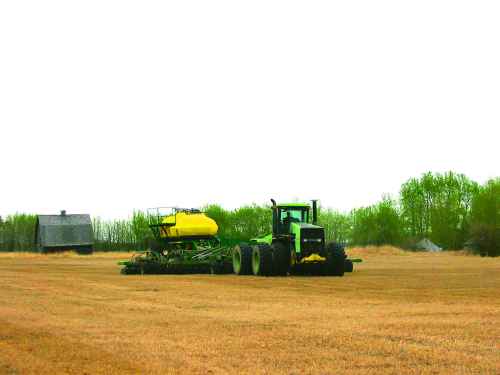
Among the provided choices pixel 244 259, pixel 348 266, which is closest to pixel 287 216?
pixel 244 259

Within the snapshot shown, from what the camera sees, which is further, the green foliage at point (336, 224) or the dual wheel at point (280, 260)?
the green foliage at point (336, 224)

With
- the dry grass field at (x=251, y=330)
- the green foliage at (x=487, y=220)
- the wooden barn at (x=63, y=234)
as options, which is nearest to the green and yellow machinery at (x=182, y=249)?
the dry grass field at (x=251, y=330)

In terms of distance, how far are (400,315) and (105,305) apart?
6420 millimetres

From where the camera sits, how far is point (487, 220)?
75312 mm

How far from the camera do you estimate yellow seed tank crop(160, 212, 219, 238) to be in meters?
36.2

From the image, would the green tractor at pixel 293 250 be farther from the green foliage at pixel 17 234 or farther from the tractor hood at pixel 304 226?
the green foliage at pixel 17 234

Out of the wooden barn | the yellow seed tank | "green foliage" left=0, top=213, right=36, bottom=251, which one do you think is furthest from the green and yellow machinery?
"green foliage" left=0, top=213, right=36, bottom=251

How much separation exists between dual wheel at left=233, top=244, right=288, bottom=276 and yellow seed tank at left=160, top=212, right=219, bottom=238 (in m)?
4.83

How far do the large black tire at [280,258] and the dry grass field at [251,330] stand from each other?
6141mm

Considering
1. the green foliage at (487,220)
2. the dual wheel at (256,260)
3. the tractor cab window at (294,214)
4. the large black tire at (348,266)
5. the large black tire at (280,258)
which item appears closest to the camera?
the large black tire at (280,258)

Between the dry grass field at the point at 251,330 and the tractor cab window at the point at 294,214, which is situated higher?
the tractor cab window at the point at 294,214

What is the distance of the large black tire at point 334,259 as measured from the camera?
2984 cm

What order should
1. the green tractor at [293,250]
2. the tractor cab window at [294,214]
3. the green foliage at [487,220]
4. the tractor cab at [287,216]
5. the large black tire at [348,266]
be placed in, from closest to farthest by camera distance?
1. the green tractor at [293,250]
2. the tractor cab at [287,216]
3. the tractor cab window at [294,214]
4. the large black tire at [348,266]
5. the green foliage at [487,220]

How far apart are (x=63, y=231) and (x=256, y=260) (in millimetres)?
61692
